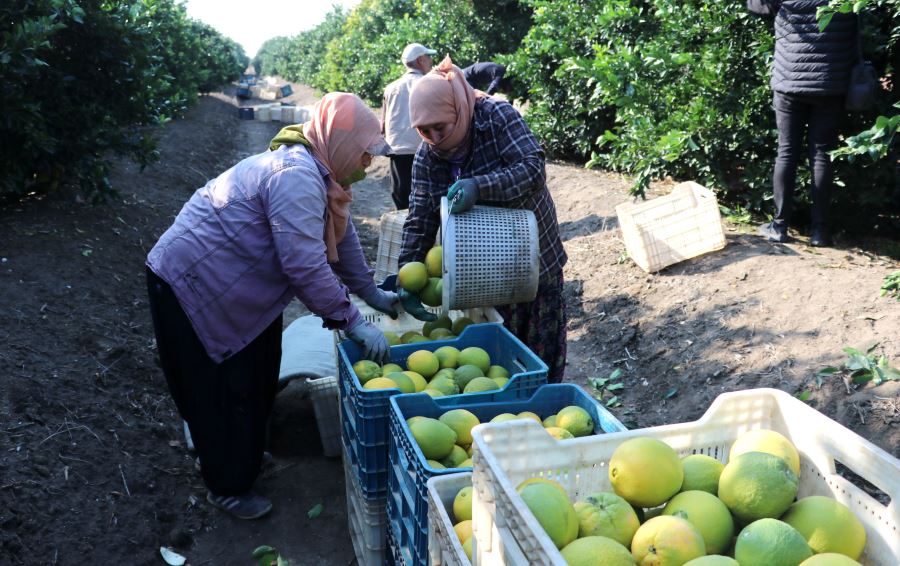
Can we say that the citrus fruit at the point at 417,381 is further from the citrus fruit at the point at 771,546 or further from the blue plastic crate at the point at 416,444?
the citrus fruit at the point at 771,546

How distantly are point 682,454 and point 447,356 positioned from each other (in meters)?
1.17

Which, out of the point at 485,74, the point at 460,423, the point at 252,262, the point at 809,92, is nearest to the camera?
the point at 460,423

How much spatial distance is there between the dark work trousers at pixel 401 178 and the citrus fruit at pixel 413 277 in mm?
3850

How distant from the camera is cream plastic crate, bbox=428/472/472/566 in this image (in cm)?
167

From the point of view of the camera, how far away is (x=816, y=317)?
14.1ft

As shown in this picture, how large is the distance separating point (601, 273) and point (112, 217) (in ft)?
16.0

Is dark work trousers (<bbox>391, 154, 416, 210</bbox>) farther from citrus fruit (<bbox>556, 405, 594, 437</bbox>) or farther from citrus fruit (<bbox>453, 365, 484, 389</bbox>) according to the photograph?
citrus fruit (<bbox>556, 405, 594, 437</bbox>)

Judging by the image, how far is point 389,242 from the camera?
5359 mm

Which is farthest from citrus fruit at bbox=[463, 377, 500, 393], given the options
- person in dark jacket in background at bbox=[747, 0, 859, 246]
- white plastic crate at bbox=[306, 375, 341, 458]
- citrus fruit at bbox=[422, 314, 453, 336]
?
person in dark jacket in background at bbox=[747, 0, 859, 246]

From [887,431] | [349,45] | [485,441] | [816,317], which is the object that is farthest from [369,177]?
[349,45]

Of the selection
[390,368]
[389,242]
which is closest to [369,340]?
[390,368]

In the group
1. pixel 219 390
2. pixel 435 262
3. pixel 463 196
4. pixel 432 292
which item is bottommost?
pixel 219 390

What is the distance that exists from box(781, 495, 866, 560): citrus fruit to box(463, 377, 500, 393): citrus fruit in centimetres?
120

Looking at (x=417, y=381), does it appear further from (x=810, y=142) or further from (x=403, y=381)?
(x=810, y=142)
